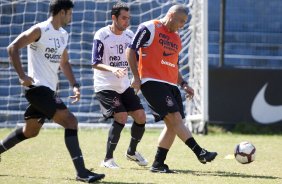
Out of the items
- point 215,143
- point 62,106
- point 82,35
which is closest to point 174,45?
point 62,106

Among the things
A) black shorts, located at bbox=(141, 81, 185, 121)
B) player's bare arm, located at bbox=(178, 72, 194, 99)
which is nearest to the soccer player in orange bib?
black shorts, located at bbox=(141, 81, 185, 121)

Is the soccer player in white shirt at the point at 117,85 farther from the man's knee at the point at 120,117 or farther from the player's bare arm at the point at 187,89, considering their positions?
→ the player's bare arm at the point at 187,89

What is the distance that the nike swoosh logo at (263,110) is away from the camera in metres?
13.8

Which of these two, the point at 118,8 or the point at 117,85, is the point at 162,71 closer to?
the point at 117,85


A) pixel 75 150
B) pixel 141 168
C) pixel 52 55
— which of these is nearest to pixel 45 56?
pixel 52 55

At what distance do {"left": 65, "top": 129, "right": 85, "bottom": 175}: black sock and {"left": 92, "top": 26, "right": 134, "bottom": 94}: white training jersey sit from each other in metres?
2.03

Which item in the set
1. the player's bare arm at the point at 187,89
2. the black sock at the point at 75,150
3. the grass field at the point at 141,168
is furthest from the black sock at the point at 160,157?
the black sock at the point at 75,150

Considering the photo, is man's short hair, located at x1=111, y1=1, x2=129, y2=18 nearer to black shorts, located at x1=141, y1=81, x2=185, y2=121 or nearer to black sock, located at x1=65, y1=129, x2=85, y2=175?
black shorts, located at x1=141, y1=81, x2=185, y2=121

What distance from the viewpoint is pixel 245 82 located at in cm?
1388

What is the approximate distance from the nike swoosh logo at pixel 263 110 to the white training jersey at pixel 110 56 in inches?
223

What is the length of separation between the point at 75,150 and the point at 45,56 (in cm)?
106

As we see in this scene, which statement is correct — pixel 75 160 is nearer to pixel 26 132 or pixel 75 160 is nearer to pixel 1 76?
pixel 26 132

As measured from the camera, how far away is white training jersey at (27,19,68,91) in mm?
6918

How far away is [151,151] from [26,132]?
3.34 metres
